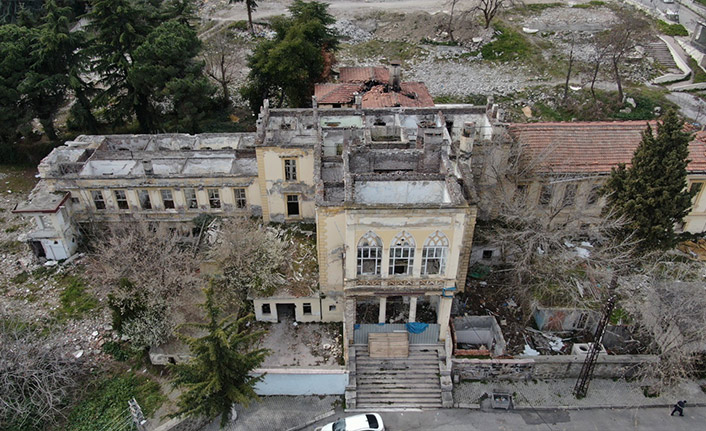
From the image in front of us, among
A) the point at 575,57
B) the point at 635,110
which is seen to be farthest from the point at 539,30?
the point at 635,110

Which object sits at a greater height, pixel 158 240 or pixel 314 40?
pixel 314 40

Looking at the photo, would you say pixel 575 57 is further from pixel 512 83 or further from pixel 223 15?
pixel 223 15

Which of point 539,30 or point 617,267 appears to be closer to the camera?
point 617,267

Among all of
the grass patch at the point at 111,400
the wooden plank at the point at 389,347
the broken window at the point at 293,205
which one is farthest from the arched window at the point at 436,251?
the grass patch at the point at 111,400

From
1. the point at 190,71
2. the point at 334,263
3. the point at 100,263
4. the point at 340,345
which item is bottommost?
the point at 340,345

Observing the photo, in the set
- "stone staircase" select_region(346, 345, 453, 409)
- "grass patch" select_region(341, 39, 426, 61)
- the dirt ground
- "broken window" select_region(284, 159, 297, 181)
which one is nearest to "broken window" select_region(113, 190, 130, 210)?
"broken window" select_region(284, 159, 297, 181)

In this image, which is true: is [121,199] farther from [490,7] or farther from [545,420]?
[490,7]

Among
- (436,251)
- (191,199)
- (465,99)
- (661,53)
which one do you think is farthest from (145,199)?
(661,53)
